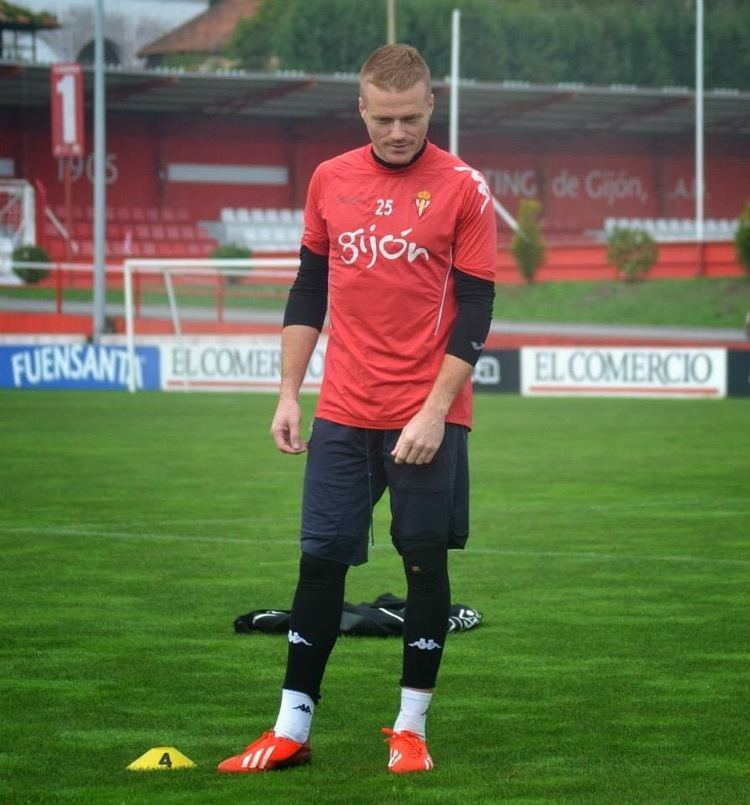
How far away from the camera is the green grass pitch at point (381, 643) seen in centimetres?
519

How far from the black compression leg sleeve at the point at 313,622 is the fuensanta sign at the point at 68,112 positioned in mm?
33399

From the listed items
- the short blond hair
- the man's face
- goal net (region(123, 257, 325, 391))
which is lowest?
goal net (region(123, 257, 325, 391))

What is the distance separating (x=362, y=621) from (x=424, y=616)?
2.39 meters

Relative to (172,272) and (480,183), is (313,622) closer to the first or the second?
(480,183)

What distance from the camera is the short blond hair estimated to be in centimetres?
511

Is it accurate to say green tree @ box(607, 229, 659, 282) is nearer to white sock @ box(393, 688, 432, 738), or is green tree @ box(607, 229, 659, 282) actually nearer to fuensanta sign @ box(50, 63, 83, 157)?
fuensanta sign @ box(50, 63, 83, 157)

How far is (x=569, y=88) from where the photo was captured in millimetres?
55656

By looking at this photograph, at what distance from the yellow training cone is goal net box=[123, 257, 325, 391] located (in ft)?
76.3

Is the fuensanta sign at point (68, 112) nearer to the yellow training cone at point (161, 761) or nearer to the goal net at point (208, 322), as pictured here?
the goal net at point (208, 322)

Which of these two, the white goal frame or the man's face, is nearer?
the man's face

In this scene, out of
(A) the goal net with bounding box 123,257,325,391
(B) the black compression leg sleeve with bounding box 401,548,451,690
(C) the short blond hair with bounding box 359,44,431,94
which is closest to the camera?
(C) the short blond hair with bounding box 359,44,431,94

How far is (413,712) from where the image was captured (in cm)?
531

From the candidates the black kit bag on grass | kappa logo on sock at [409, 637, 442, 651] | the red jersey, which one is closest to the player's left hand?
the red jersey

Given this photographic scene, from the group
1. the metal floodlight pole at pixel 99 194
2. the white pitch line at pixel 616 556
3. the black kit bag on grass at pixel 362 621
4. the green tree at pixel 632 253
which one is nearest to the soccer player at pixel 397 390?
the black kit bag on grass at pixel 362 621
